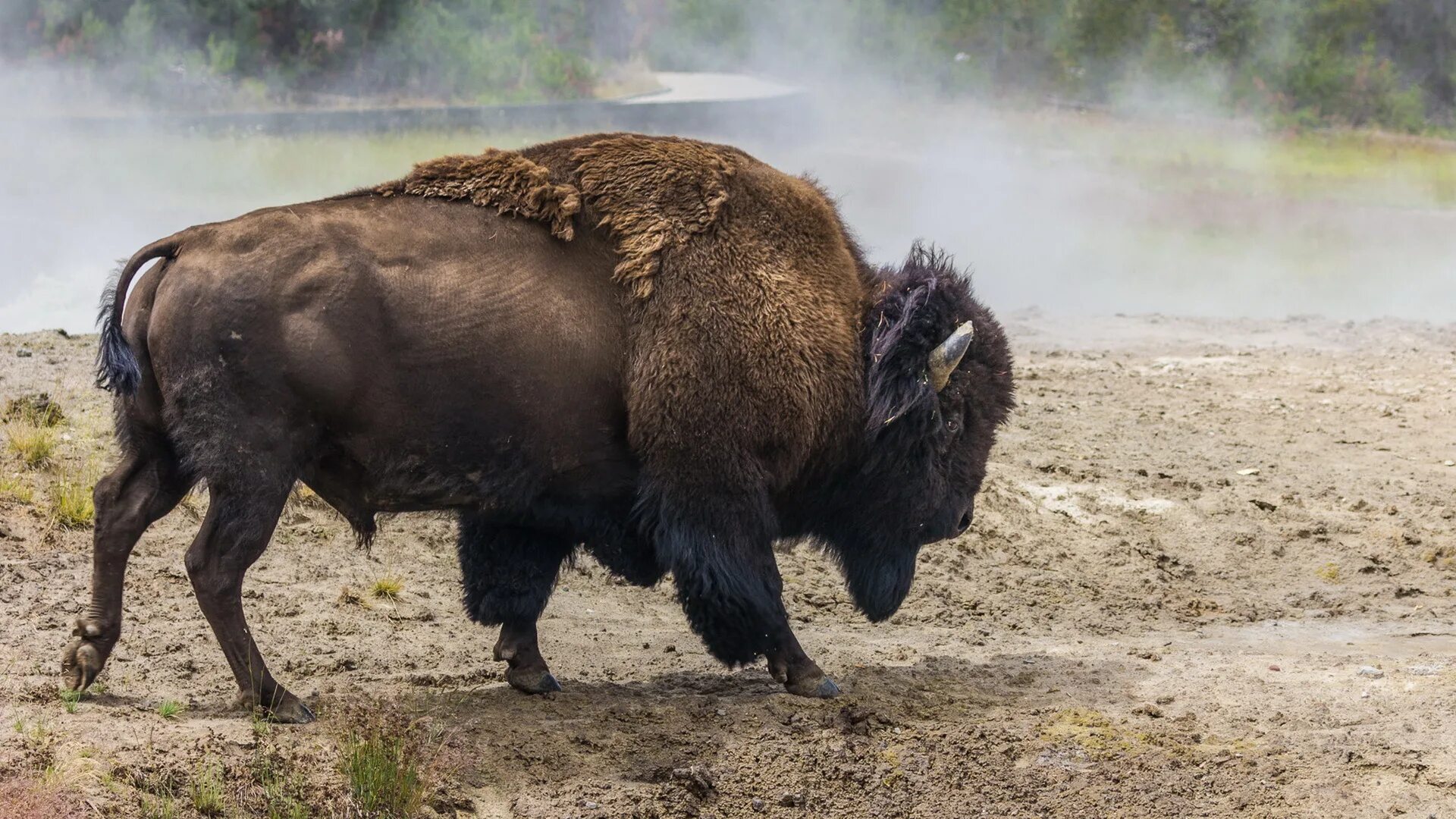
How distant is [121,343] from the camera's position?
481 centimetres

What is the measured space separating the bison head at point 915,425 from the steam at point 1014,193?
957cm

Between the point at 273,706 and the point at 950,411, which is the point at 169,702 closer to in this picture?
the point at 273,706

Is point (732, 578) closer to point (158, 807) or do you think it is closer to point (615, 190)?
point (615, 190)

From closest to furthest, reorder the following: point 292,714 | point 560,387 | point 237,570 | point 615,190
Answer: point 237,570
point 292,714
point 560,387
point 615,190

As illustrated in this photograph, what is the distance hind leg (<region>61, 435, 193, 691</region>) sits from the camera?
5.07 meters

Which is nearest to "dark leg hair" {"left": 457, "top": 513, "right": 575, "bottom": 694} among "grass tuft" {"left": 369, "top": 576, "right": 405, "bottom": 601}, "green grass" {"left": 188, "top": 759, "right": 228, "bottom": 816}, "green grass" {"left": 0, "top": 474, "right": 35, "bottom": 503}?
"grass tuft" {"left": 369, "top": 576, "right": 405, "bottom": 601}

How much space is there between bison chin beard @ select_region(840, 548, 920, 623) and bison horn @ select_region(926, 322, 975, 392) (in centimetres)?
73

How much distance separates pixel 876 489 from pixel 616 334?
3.95 ft

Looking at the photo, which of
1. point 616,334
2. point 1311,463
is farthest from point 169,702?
point 1311,463

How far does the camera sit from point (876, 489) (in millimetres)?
5734

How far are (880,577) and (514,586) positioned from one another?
141 centimetres

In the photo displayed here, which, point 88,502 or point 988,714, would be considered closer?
point 988,714

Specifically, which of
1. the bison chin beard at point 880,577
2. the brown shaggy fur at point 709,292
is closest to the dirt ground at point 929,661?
the bison chin beard at point 880,577

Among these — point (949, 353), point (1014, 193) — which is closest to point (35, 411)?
point (949, 353)
